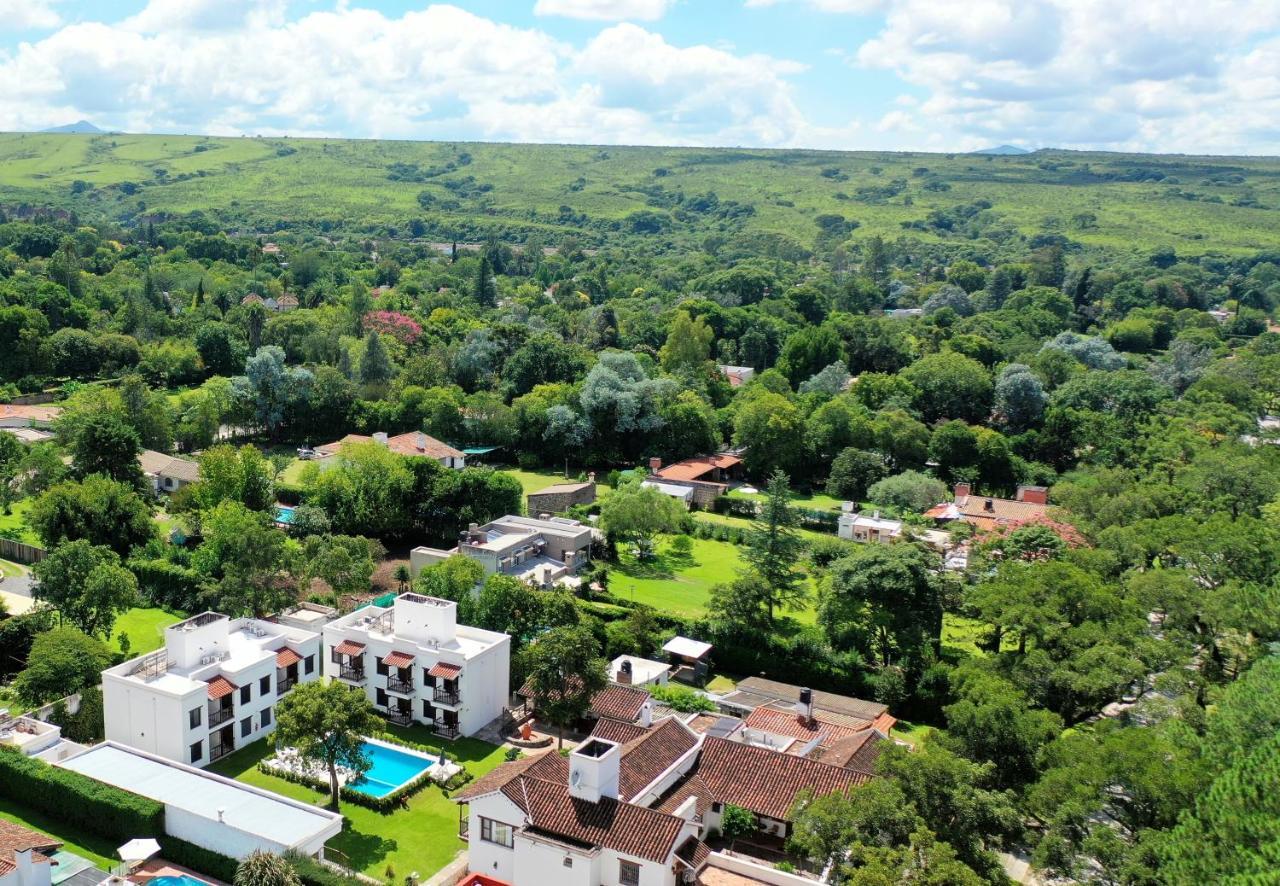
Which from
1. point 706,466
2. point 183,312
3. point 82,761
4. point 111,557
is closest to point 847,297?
point 706,466

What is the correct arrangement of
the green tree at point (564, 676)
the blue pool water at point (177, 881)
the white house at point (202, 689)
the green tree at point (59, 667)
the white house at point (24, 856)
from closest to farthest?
the white house at point (24, 856) → the blue pool water at point (177, 881) → the white house at point (202, 689) → the green tree at point (59, 667) → the green tree at point (564, 676)

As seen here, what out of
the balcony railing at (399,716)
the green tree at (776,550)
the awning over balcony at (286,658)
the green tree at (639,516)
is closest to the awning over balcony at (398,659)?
the balcony railing at (399,716)

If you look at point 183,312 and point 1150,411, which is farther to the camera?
point 183,312

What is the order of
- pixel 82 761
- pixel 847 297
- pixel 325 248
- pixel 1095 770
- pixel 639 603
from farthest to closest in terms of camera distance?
pixel 325 248, pixel 847 297, pixel 639 603, pixel 82 761, pixel 1095 770

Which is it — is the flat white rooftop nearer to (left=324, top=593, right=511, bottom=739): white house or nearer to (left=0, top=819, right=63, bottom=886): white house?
(left=0, top=819, right=63, bottom=886): white house

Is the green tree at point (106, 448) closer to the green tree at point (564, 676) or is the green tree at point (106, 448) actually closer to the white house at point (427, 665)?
the white house at point (427, 665)

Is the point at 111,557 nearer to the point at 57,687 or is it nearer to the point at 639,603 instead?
the point at 57,687

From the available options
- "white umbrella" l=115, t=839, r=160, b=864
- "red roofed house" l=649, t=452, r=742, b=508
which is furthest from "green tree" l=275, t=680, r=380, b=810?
"red roofed house" l=649, t=452, r=742, b=508
